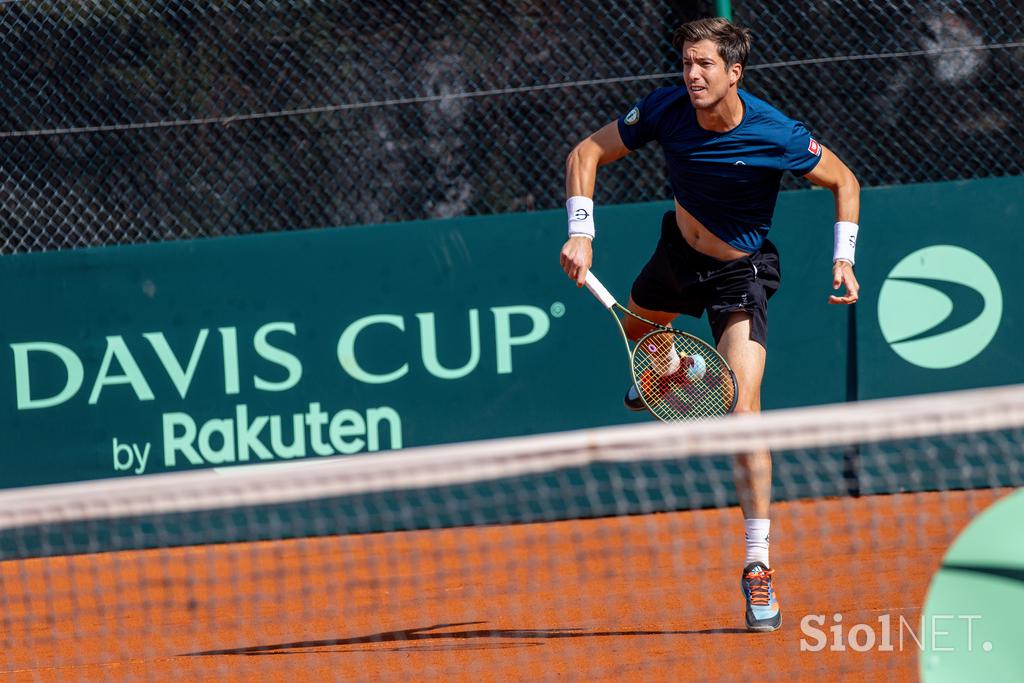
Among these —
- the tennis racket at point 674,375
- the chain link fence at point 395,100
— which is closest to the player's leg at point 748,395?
the tennis racket at point 674,375

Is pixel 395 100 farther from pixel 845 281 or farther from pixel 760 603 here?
pixel 760 603

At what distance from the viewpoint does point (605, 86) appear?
277 inches

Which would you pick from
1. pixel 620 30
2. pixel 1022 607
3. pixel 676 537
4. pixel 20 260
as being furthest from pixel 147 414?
pixel 1022 607

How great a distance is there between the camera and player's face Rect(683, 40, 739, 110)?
13.7 feet

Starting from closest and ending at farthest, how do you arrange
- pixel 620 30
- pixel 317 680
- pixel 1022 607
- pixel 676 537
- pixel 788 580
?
pixel 1022 607 → pixel 317 680 → pixel 788 580 → pixel 676 537 → pixel 620 30

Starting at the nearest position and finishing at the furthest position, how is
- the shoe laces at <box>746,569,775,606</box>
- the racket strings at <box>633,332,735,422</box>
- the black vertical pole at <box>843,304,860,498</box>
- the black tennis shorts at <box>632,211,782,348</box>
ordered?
the shoe laces at <box>746,569,775,606</box>, the black tennis shorts at <box>632,211,782,348</box>, the racket strings at <box>633,332,735,422</box>, the black vertical pole at <box>843,304,860,498</box>

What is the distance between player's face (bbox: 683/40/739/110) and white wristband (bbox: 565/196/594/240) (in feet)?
1.61

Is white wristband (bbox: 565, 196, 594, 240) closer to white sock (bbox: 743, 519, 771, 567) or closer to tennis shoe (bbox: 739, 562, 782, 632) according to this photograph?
white sock (bbox: 743, 519, 771, 567)

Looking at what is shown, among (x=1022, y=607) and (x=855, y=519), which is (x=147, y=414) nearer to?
(x=855, y=519)

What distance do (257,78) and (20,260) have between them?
63.9 inches

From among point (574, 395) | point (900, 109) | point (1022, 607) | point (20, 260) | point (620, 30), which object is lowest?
point (1022, 607)

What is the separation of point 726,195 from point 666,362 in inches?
25.0

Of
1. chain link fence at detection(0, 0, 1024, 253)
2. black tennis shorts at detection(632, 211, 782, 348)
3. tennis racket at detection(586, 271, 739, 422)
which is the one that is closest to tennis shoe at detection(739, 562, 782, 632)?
tennis racket at detection(586, 271, 739, 422)

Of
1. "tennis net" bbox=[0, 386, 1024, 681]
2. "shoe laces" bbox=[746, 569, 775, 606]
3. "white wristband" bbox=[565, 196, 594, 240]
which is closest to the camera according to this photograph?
"tennis net" bbox=[0, 386, 1024, 681]
